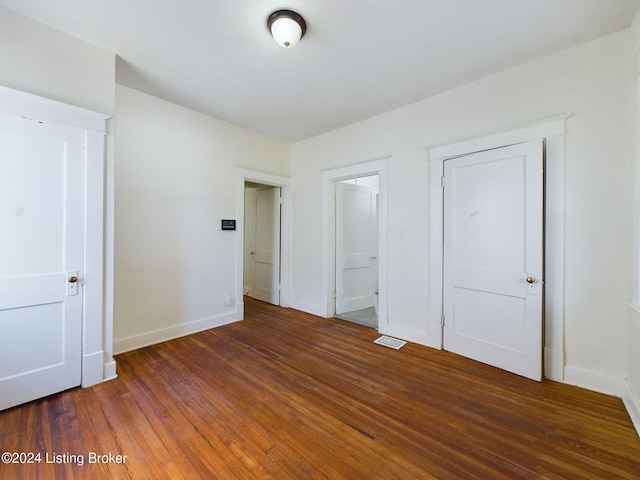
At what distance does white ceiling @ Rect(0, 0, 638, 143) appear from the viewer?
1.91m

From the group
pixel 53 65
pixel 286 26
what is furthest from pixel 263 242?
pixel 286 26

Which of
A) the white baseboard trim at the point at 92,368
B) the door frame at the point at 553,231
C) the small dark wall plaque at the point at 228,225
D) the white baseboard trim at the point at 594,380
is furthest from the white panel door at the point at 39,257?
→ the white baseboard trim at the point at 594,380

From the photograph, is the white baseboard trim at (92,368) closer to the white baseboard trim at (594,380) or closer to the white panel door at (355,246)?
the white panel door at (355,246)

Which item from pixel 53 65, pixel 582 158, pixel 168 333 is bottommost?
pixel 168 333

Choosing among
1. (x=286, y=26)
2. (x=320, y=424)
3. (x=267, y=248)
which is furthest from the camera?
(x=267, y=248)

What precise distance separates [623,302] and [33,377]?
4521 mm

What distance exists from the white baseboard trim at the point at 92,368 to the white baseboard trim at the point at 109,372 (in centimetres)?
5

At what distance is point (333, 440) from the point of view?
1.69 meters

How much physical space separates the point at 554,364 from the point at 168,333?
395 centimetres

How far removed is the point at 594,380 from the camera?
2219mm

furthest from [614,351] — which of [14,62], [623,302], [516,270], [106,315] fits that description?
[14,62]

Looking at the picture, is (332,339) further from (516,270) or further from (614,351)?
(614,351)

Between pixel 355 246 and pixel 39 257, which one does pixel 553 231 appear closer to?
pixel 355 246

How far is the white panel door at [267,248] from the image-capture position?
15.9 feet
